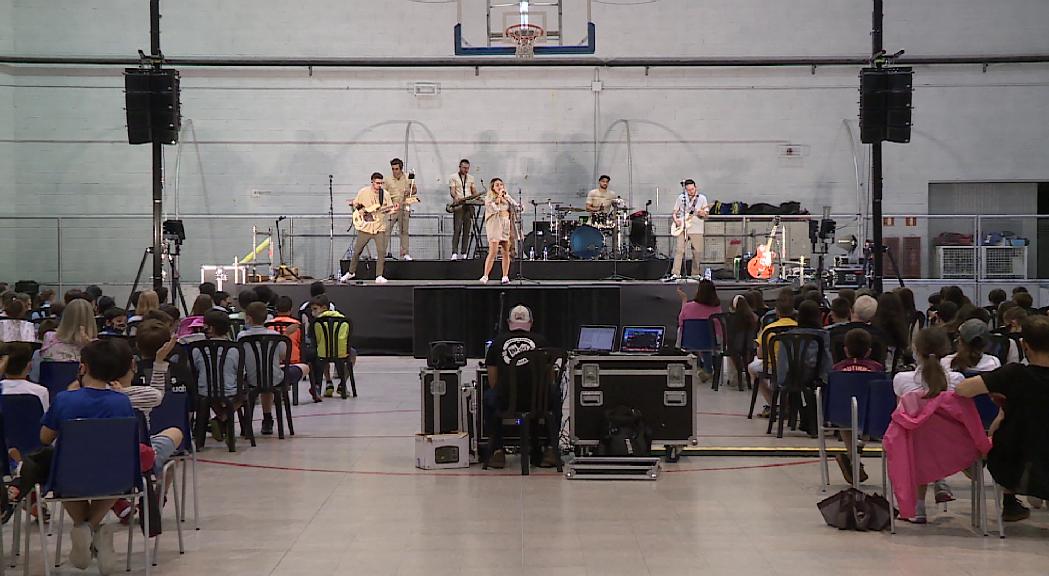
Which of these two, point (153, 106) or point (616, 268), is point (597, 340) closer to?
point (153, 106)

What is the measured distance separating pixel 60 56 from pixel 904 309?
16.7 metres

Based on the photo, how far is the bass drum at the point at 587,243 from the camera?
18844mm

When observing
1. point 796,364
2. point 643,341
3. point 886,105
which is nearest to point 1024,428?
point 643,341

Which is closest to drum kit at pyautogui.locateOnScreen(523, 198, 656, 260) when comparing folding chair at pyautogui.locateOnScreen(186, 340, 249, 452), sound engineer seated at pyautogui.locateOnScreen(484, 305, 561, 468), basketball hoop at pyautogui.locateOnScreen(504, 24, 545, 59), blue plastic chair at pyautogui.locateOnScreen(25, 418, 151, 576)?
basketball hoop at pyautogui.locateOnScreen(504, 24, 545, 59)

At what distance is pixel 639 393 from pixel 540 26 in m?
8.87

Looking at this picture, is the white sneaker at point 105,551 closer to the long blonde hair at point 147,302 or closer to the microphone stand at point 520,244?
the long blonde hair at point 147,302

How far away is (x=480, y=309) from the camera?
51.5ft

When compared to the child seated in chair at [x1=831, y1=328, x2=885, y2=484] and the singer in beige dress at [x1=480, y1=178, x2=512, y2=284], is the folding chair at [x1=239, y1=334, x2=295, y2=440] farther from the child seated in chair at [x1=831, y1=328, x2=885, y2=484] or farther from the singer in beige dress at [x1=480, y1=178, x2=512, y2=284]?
the singer in beige dress at [x1=480, y1=178, x2=512, y2=284]

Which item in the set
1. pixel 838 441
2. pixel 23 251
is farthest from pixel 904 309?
pixel 23 251

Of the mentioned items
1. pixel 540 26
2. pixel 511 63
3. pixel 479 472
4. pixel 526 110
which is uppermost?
pixel 511 63

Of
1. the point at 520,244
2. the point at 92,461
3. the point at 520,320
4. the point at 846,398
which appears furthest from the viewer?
the point at 520,244

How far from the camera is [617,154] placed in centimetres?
2148

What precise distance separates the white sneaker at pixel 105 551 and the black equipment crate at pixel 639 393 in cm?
370

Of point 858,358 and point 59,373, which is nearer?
point 858,358
